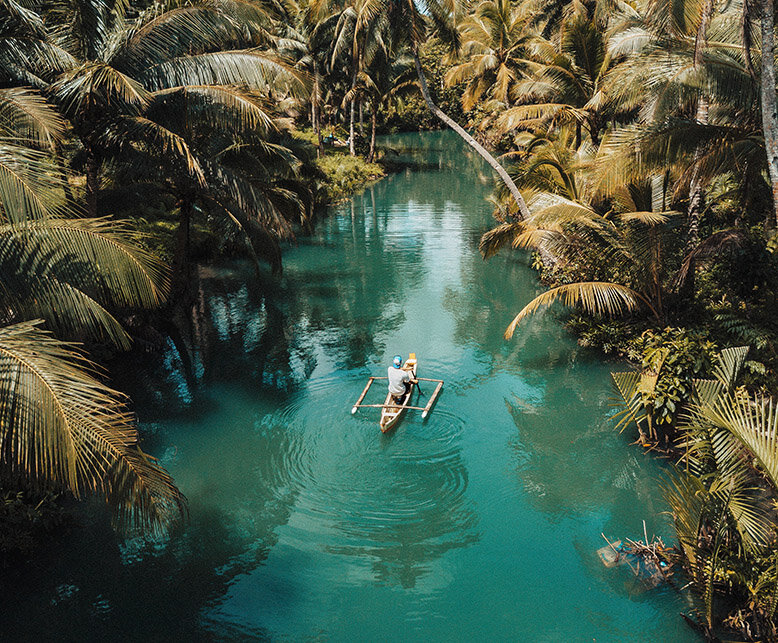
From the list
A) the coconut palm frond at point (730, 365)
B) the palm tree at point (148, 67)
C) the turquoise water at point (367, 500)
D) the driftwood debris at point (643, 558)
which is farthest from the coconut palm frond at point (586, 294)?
the palm tree at point (148, 67)

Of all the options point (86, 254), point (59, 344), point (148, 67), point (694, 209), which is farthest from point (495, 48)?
point (59, 344)

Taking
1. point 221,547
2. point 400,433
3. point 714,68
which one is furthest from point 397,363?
point 714,68

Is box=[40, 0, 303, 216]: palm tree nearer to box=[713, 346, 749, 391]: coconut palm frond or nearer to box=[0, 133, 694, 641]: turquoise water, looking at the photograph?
box=[0, 133, 694, 641]: turquoise water

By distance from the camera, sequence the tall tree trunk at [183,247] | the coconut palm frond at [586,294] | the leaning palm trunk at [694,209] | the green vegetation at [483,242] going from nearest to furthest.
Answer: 1. the green vegetation at [483,242]
2. the coconut palm frond at [586,294]
3. the leaning palm trunk at [694,209]
4. the tall tree trunk at [183,247]

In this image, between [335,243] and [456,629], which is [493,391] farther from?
[335,243]

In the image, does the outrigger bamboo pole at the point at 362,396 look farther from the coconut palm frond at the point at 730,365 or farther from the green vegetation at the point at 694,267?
the coconut palm frond at the point at 730,365

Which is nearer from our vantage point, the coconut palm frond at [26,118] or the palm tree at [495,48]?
the coconut palm frond at [26,118]

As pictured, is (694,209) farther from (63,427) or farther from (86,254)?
(63,427)
